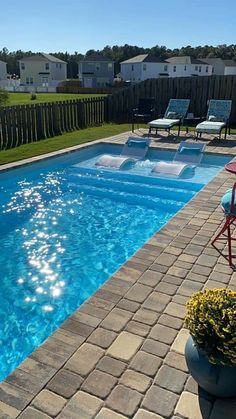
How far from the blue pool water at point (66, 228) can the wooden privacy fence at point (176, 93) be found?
18.0 feet

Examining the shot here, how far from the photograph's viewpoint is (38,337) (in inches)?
136

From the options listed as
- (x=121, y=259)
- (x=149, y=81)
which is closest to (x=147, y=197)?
(x=121, y=259)

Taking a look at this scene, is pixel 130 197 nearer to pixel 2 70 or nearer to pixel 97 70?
pixel 97 70

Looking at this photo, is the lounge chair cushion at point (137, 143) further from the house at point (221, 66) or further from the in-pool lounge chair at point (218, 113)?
the house at point (221, 66)

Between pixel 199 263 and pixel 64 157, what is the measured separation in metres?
6.13

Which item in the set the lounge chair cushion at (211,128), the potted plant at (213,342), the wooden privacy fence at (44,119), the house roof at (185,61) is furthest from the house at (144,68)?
the potted plant at (213,342)

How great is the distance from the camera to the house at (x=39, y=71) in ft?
202

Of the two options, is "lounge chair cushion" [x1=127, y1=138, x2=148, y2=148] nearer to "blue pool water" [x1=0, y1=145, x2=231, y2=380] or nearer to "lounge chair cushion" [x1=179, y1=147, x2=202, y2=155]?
"blue pool water" [x1=0, y1=145, x2=231, y2=380]

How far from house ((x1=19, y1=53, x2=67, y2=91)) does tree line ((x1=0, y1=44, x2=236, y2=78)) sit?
15746mm

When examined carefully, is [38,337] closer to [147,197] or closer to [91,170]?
[147,197]

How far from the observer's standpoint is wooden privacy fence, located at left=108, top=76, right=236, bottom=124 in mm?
13553

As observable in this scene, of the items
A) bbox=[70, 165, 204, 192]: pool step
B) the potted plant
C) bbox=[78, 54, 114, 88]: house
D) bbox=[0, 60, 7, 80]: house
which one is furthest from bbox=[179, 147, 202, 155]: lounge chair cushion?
bbox=[0, 60, 7, 80]: house

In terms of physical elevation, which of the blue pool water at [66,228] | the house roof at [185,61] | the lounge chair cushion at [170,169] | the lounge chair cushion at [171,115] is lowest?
the blue pool water at [66,228]

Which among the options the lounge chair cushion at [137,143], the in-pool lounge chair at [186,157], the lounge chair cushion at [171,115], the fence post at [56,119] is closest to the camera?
the in-pool lounge chair at [186,157]
